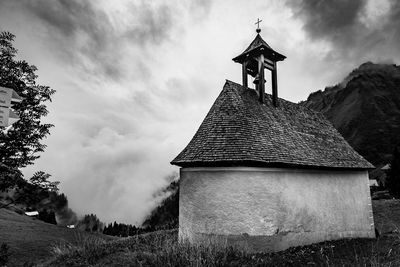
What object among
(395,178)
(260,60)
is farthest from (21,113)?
(395,178)

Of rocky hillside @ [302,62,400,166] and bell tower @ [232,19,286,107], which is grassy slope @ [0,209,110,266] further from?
rocky hillside @ [302,62,400,166]

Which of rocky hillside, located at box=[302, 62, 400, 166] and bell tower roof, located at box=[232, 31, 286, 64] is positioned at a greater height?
rocky hillside, located at box=[302, 62, 400, 166]

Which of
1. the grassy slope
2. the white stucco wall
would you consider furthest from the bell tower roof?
the grassy slope

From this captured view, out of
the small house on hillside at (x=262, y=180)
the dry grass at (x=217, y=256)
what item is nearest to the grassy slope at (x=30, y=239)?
the dry grass at (x=217, y=256)

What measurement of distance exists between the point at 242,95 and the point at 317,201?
18.5 ft

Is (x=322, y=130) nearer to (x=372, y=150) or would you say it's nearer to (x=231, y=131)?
(x=231, y=131)

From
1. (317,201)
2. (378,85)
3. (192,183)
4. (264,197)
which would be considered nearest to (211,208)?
(192,183)

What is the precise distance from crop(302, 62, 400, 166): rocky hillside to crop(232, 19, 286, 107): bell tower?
75192mm

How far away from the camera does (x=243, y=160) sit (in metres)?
9.97

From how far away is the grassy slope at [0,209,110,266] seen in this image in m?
13.4

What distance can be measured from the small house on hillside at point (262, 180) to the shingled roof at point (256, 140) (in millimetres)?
42

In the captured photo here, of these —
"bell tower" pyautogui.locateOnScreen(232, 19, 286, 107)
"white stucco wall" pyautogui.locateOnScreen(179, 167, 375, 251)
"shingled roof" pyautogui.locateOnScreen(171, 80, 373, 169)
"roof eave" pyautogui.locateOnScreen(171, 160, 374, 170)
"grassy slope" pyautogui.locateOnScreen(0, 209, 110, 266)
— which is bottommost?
"grassy slope" pyautogui.locateOnScreen(0, 209, 110, 266)

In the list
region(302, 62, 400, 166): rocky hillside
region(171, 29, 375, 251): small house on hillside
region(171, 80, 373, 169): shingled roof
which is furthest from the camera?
region(302, 62, 400, 166): rocky hillside

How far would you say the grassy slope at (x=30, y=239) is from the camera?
529 inches
